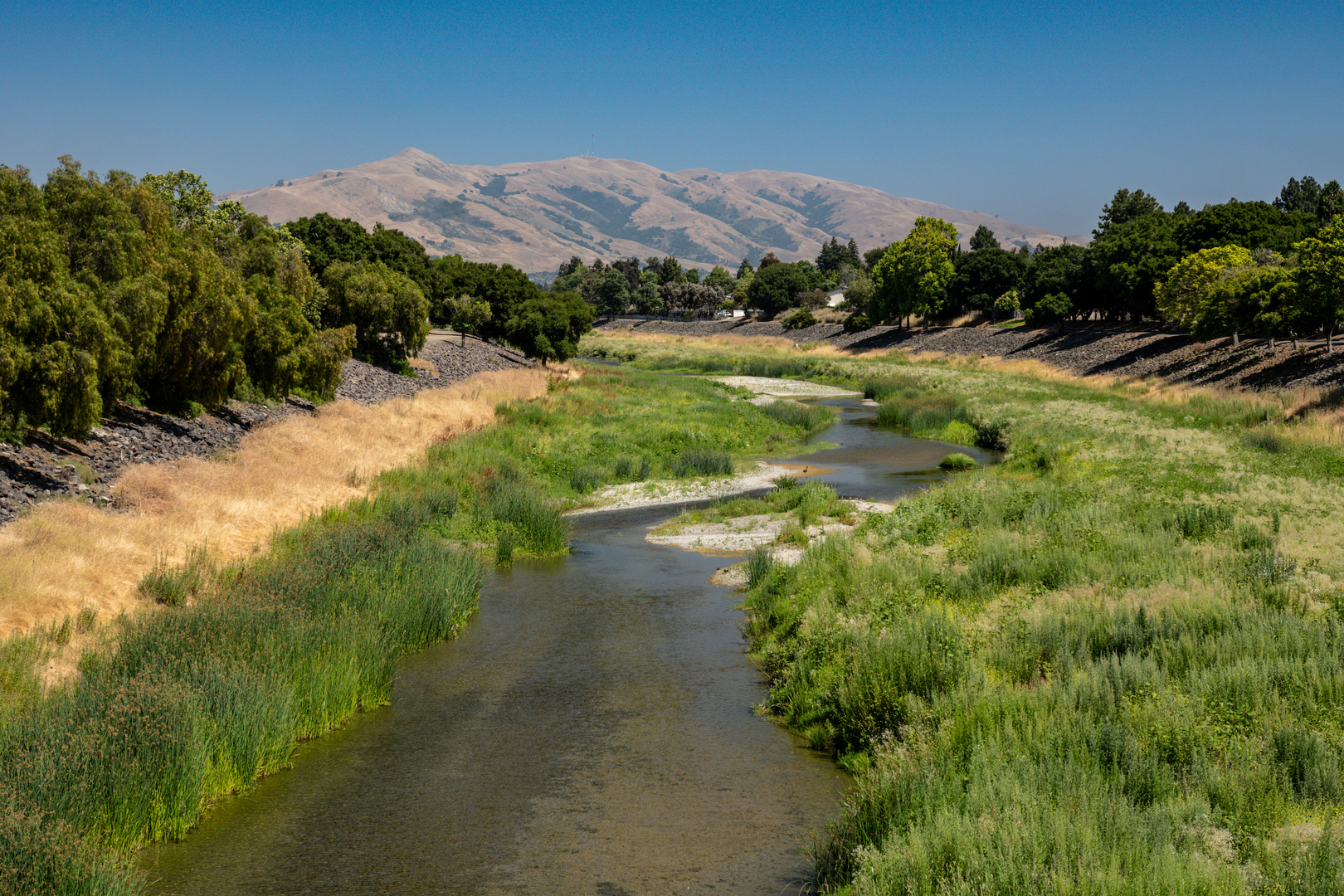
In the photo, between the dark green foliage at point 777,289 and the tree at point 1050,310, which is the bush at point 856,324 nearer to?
the tree at point 1050,310

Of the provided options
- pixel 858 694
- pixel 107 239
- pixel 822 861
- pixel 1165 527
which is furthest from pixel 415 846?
pixel 107 239

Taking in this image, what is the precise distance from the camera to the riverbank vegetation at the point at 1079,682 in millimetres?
7516

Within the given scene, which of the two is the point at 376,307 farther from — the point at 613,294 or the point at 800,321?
the point at 613,294

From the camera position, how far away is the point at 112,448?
24.8m

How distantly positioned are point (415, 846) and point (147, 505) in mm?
14240

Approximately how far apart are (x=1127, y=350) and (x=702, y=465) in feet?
162

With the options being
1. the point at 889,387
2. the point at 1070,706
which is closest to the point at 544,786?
the point at 1070,706

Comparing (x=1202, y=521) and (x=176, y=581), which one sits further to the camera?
(x=1202, y=521)

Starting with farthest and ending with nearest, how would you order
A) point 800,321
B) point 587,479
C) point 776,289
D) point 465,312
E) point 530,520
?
point 776,289 < point 800,321 < point 465,312 < point 587,479 < point 530,520

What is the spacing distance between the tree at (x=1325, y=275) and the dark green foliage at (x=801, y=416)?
26419mm

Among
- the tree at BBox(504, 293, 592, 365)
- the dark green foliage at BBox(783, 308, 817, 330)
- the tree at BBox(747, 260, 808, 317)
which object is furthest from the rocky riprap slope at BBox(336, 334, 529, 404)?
the tree at BBox(747, 260, 808, 317)

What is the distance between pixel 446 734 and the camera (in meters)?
13.5

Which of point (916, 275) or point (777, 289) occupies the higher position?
point (777, 289)

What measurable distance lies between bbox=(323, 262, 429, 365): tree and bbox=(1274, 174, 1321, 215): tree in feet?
436
